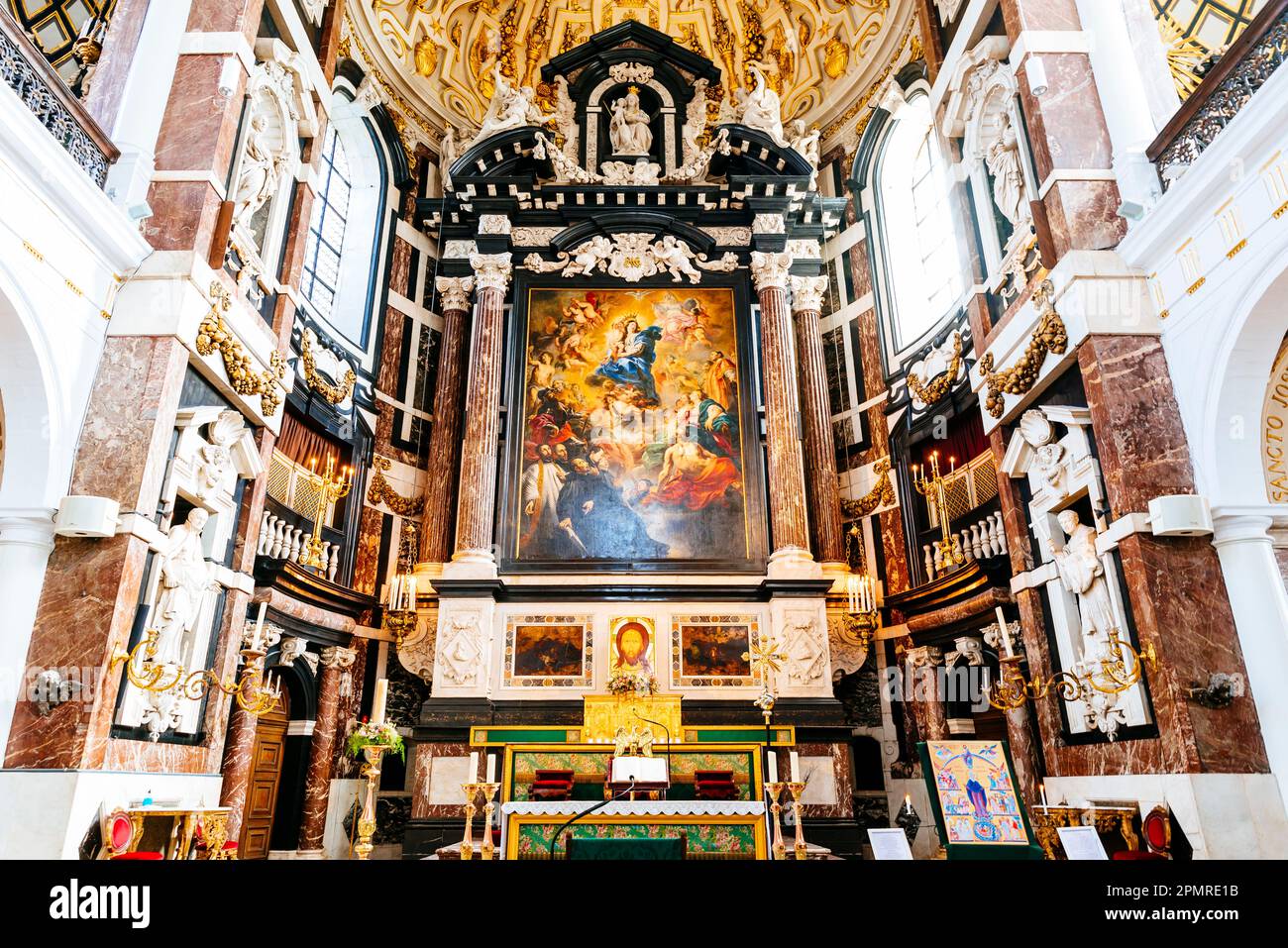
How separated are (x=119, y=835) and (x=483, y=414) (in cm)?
779

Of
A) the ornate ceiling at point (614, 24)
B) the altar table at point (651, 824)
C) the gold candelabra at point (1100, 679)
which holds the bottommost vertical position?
the altar table at point (651, 824)

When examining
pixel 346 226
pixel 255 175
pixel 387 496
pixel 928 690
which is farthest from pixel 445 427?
pixel 928 690

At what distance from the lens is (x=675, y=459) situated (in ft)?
41.5

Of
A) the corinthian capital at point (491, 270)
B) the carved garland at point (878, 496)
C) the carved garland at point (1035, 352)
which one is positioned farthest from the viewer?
the corinthian capital at point (491, 270)

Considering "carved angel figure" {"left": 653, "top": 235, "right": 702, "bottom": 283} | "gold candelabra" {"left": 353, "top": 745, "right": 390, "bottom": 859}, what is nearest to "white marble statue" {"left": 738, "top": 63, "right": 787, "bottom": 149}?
"carved angel figure" {"left": 653, "top": 235, "right": 702, "bottom": 283}

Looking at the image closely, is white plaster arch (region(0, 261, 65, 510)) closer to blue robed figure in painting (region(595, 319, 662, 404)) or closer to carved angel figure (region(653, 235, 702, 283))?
blue robed figure in painting (region(595, 319, 662, 404))

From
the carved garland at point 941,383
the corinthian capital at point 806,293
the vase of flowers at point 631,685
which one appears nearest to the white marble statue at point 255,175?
the vase of flowers at point 631,685

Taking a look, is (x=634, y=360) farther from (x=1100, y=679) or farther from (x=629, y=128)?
(x=1100, y=679)

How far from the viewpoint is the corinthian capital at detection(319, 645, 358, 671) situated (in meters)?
11.0

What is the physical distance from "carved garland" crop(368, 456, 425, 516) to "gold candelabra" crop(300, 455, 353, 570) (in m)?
0.49

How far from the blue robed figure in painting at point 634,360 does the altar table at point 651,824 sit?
695 centimetres

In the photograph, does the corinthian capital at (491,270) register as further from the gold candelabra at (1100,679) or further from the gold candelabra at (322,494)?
the gold candelabra at (1100,679)

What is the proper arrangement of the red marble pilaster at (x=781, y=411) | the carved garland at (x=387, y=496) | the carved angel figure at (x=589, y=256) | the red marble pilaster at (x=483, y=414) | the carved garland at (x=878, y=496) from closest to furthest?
the red marble pilaster at (x=483, y=414) → the red marble pilaster at (x=781, y=411) → the carved garland at (x=387, y=496) → the carved garland at (x=878, y=496) → the carved angel figure at (x=589, y=256)

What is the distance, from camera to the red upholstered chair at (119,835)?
5.60 metres
